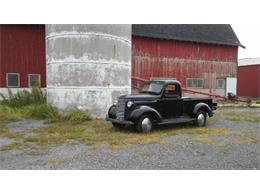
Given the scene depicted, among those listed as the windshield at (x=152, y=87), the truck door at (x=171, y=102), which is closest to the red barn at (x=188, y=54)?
the windshield at (x=152, y=87)

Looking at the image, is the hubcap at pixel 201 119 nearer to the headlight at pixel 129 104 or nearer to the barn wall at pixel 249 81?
the headlight at pixel 129 104

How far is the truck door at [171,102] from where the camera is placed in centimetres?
894

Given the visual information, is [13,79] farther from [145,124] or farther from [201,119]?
[201,119]

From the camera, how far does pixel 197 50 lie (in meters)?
22.2

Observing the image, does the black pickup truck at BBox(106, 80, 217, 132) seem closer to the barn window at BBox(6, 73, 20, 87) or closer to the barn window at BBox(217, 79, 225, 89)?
the barn window at BBox(6, 73, 20, 87)

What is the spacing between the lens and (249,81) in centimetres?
3044

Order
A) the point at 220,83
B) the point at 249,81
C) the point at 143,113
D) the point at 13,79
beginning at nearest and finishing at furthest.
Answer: the point at 143,113 → the point at 13,79 → the point at 220,83 → the point at 249,81

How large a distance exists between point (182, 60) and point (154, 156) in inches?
660

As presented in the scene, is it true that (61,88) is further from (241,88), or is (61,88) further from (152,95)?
(241,88)

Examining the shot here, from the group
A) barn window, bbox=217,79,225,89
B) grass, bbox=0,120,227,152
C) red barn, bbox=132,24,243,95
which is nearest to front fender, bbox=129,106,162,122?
grass, bbox=0,120,227,152

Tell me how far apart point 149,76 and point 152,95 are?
11.3m

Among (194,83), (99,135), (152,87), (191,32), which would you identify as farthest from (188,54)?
(99,135)

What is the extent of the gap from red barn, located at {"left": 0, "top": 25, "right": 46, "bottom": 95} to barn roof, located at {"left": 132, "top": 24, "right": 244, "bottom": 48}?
7.12m

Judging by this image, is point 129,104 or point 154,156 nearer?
point 154,156
